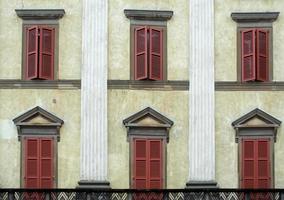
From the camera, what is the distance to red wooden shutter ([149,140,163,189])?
34750mm

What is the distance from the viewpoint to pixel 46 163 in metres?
34.8

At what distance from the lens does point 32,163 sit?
34750 mm

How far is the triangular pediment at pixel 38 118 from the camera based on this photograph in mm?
34938

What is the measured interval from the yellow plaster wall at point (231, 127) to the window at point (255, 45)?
711mm

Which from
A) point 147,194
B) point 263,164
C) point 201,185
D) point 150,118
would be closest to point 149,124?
point 150,118

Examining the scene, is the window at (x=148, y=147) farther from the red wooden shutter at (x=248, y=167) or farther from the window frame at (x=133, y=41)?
the red wooden shutter at (x=248, y=167)

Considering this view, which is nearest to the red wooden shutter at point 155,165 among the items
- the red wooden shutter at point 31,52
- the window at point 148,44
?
the window at point 148,44

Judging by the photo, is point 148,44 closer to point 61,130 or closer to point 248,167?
point 61,130

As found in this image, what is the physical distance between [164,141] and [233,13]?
5507mm

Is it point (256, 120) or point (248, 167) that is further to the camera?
point (256, 120)

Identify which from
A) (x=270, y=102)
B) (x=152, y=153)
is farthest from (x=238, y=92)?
(x=152, y=153)

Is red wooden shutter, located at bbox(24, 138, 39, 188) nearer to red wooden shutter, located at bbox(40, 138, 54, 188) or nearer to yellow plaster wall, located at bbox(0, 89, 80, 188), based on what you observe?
red wooden shutter, located at bbox(40, 138, 54, 188)

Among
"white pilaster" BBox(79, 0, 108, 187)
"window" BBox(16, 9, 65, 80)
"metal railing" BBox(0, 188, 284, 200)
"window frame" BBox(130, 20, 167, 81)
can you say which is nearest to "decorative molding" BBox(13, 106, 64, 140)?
"white pilaster" BBox(79, 0, 108, 187)

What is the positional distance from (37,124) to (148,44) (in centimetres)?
510
